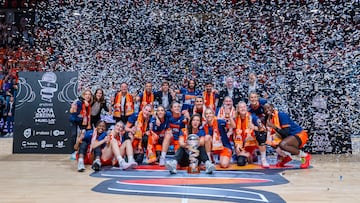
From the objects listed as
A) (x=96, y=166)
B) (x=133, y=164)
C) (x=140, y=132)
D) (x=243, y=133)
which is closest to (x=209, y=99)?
(x=243, y=133)

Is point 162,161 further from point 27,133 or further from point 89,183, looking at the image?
point 27,133

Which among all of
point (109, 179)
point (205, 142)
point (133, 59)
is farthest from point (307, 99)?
point (133, 59)

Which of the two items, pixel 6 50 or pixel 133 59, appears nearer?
pixel 133 59

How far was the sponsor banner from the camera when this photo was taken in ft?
21.7

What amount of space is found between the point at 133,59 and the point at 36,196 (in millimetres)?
8042

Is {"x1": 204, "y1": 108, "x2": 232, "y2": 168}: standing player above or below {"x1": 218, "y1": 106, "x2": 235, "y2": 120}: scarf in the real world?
below

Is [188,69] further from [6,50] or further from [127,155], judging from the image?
[6,50]

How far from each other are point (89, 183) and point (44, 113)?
306 centimetres

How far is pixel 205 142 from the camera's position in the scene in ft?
16.5

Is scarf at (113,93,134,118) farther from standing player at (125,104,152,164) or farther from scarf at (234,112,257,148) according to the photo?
scarf at (234,112,257,148)

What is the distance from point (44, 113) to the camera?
6609mm

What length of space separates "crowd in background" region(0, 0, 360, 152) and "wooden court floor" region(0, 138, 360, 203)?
12.3ft

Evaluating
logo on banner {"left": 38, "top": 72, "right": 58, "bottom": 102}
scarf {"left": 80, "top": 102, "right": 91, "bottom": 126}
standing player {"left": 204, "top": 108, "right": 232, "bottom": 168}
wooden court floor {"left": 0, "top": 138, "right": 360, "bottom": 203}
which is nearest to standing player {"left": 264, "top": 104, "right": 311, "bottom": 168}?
wooden court floor {"left": 0, "top": 138, "right": 360, "bottom": 203}

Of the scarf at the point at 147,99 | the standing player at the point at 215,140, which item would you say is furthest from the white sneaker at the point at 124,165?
the scarf at the point at 147,99
